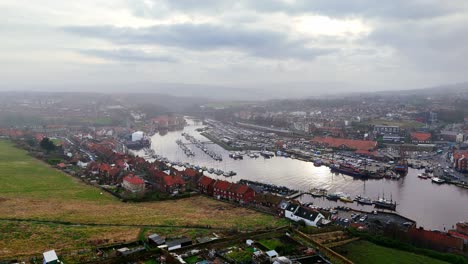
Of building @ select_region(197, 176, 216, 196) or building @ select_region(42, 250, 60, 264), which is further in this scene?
building @ select_region(197, 176, 216, 196)

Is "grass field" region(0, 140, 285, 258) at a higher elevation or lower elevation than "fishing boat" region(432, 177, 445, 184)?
higher

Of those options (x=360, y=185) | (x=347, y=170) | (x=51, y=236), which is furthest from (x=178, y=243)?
(x=347, y=170)

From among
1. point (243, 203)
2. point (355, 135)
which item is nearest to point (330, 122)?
point (355, 135)

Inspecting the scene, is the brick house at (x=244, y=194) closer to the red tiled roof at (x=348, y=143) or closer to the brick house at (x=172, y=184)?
the brick house at (x=172, y=184)

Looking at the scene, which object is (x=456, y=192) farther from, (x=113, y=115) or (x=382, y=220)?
(x=113, y=115)

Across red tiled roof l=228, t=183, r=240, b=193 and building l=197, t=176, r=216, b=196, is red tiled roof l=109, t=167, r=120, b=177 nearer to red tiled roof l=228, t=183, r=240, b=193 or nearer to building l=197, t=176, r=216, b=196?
building l=197, t=176, r=216, b=196

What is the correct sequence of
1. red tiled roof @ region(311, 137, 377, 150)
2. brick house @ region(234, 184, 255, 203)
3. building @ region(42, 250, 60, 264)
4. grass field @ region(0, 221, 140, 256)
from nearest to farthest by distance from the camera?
1. building @ region(42, 250, 60, 264)
2. grass field @ region(0, 221, 140, 256)
3. brick house @ region(234, 184, 255, 203)
4. red tiled roof @ region(311, 137, 377, 150)

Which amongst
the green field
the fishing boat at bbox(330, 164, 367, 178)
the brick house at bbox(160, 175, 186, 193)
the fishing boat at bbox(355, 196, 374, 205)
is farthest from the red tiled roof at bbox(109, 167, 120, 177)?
the green field
